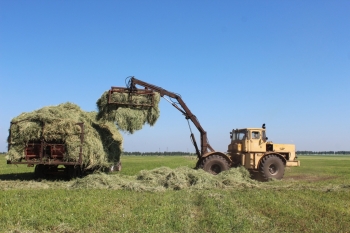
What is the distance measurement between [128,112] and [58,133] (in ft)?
9.63

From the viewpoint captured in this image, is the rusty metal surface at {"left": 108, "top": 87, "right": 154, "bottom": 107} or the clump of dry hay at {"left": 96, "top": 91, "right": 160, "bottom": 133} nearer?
the clump of dry hay at {"left": 96, "top": 91, "right": 160, "bottom": 133}

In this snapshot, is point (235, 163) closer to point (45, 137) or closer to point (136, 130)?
point (136, 130)

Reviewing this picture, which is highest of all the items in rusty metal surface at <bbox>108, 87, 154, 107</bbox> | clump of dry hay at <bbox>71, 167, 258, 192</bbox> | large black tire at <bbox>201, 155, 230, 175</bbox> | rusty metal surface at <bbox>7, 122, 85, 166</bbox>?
rusty metal surface at <bbox>108, 87, 154, 107</bbox>

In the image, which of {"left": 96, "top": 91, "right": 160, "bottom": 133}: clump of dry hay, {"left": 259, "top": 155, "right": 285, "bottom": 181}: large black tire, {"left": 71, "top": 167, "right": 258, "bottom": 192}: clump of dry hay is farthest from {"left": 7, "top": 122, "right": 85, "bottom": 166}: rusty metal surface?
{"left": 259, "top": 155, "right": 285, "bottom": 181}: large black tire

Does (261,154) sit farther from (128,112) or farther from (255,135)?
(128,112)

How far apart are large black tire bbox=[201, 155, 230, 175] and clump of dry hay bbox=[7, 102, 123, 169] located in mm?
4786

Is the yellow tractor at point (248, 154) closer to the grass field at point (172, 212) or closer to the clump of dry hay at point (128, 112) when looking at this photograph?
the clump of dry hay at point (128, 112)

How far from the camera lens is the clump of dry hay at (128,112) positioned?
14195mm

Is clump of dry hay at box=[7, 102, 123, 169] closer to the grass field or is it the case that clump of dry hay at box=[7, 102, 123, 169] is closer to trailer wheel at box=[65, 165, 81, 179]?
trailer wheel at box=[65, 165, 81, 179]

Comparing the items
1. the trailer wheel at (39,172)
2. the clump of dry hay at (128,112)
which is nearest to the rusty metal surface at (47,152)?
the clump of dry hay at (128,112)

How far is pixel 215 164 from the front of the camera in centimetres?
1647

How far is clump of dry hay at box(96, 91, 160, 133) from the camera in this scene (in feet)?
46.6

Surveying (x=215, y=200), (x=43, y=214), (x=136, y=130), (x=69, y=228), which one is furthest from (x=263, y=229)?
(x=136, y=130)

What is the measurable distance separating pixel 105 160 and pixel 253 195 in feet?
21.9
